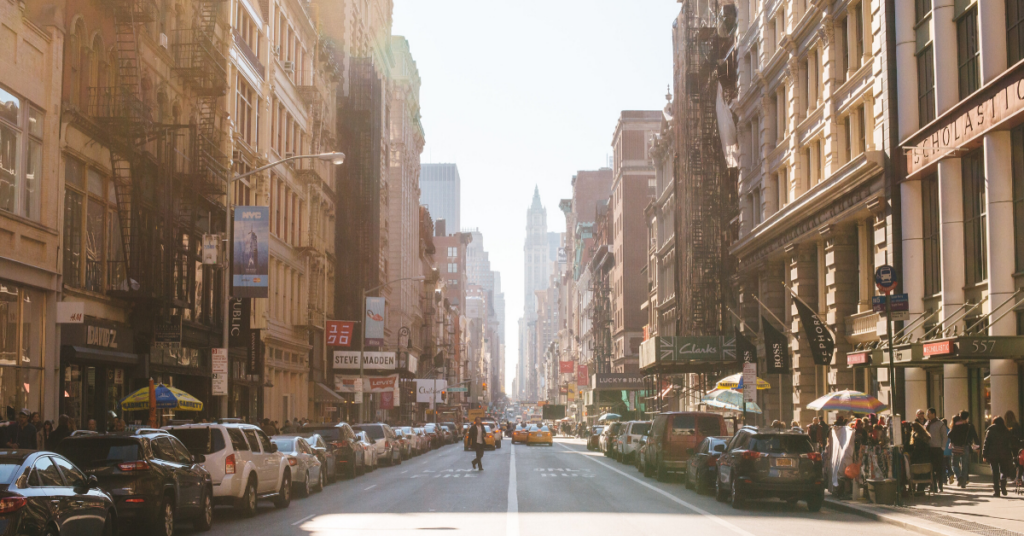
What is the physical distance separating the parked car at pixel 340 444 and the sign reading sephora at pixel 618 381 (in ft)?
220

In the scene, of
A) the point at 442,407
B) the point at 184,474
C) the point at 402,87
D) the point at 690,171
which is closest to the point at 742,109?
the point at 690,171

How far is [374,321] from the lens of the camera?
63969 mm

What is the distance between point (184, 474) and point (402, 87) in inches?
3670

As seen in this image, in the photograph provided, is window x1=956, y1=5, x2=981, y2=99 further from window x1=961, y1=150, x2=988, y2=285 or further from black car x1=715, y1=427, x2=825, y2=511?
black car x1=715, y1=427, x2=825, y2=511

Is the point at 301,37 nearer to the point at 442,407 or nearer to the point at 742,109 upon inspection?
the point at 742,109

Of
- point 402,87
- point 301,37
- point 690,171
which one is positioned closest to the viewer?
point 301,37

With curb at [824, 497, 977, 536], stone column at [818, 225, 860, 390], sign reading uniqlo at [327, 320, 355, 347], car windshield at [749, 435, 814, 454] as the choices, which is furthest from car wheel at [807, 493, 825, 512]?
sign reading uniqlo at [327, 320, 355, 347]

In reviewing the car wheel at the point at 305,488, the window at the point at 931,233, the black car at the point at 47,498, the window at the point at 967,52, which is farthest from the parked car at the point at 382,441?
the black car at the point at 47,498

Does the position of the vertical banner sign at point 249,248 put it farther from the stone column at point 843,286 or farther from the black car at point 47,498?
the stone column at point 843,286

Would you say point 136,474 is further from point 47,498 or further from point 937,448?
point 937,448

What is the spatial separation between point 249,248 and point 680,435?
1370 centimetres

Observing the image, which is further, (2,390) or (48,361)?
(48,361)

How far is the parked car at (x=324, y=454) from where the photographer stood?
2981cm

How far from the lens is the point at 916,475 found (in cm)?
2278
